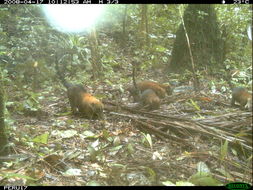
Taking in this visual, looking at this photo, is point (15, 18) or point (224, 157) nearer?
point (224, 157)

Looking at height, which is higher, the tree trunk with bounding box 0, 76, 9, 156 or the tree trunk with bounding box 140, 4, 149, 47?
the tree trunk with bounding box 140, 4, 149, 47

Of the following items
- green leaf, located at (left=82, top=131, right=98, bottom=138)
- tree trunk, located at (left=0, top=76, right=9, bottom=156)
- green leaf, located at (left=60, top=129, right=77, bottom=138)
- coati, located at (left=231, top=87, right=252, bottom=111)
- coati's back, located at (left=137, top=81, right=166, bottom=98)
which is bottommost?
green leaf, located at (left=60, top=129, right=77, bottom=138)

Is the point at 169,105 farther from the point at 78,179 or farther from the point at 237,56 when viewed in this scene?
the point at 78,179

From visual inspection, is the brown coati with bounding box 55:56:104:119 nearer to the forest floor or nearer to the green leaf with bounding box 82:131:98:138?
the forest floor

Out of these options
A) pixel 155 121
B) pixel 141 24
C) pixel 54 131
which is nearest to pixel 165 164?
pixel 155 121

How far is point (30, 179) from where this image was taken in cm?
303

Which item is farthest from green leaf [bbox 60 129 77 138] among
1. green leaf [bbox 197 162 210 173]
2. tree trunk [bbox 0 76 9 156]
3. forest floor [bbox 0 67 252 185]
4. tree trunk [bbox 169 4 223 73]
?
green leaf [bbox 197 162 210 173]

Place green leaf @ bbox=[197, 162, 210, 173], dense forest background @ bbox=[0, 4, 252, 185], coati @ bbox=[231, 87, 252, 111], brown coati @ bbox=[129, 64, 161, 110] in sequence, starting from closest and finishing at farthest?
1. green leaf @ bbox=[197, 162, 210, 173]
2. dense forest background @ bbox=[0, 4, 252, 185]
3. coati @ bbox=[231, 87, 252, 111]
4. brown coati @ bbox=[129, 64, 161, 110]

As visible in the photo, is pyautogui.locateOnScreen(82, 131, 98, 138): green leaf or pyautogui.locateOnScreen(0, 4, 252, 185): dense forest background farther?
pyautogui.locateOnScreen(82, 131, 98, 138): green leaf

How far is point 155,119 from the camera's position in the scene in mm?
4109

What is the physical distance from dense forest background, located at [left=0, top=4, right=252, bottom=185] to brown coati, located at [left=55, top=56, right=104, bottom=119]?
6.5 inches

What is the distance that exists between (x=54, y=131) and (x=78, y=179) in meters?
1.65

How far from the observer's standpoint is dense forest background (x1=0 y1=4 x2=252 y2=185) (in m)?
2.99

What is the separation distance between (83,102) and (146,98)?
3.30ft
